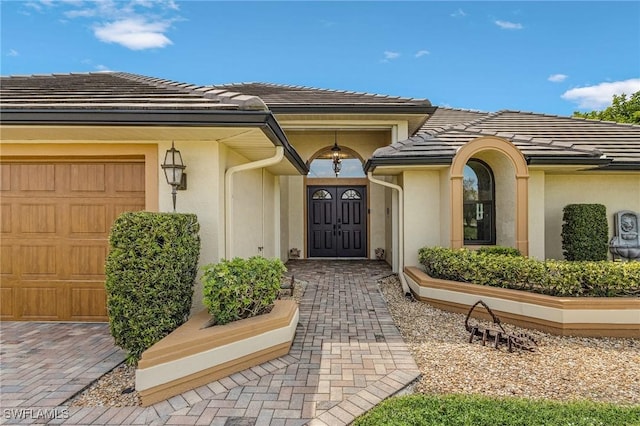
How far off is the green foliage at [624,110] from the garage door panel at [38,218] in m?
26.4

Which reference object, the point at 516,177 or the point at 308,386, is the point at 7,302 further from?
the point at 516,177

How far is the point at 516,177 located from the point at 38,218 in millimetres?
9237

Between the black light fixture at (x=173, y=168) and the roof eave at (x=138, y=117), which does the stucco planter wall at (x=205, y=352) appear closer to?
the black light fixture at (x=173, y=168)

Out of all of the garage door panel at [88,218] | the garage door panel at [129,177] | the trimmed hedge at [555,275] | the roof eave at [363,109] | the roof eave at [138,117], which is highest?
the roof eave at [363,109]

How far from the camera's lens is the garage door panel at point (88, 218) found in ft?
16.8

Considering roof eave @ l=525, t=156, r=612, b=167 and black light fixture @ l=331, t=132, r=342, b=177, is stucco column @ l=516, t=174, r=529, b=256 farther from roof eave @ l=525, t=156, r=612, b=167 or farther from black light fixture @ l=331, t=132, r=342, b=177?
black light fixture @ l=331, t=132, r=342, b=177

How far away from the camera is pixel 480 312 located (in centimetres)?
571

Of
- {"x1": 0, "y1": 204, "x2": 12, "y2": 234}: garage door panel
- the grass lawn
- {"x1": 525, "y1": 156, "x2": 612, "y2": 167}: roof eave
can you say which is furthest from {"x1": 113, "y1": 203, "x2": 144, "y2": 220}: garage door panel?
{"x1": 525, "y1": 156, "x2": 612, "y2": 167}: roof eave

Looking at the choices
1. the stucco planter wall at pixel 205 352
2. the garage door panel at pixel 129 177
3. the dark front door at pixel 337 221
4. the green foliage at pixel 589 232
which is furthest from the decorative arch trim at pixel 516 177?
the garage door panel at pixel 129 177

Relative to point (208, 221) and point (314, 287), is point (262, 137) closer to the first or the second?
point (208, 221)

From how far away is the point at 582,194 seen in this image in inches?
330

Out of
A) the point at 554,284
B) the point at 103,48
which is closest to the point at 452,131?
the point at 554,284

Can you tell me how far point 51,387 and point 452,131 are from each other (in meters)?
9.40

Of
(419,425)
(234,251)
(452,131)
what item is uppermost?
(452,131)
